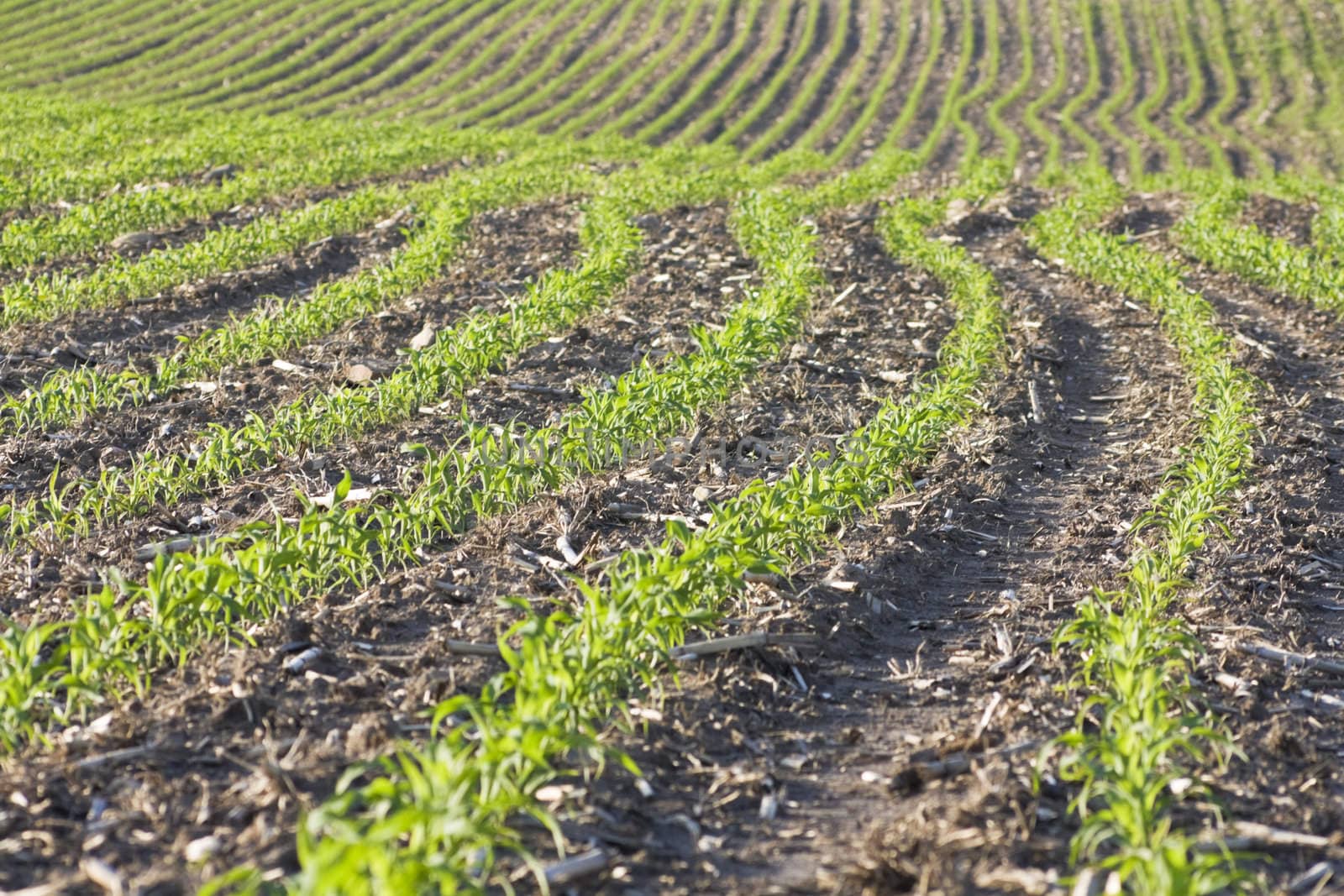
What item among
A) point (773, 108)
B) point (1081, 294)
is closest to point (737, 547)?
point (1081, 294)

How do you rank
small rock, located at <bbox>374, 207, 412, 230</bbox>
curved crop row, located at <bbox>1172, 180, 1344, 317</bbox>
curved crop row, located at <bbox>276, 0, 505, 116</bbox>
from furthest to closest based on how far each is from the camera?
curved crop row, located at <bbox>276, 0, 505, 116</bbox>
small rock, located at <bbox>374, 207, 412, 230</bbox>
curved crop row, located at <bbox>1172, 180, 1344, 317</bbox>

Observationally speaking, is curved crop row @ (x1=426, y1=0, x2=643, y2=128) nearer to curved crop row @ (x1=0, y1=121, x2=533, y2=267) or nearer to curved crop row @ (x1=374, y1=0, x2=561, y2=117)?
curved crop row @ (x1=374, y1=0, x2=561, y2=117)

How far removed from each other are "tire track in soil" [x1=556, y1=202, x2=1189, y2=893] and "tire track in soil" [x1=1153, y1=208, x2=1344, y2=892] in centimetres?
52

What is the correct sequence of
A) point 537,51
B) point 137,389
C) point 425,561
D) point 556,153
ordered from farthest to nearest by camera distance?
1. point 537,51
2. point 556,153
3. point 137,389
4. point 425,561

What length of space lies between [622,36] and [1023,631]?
34.3 meters

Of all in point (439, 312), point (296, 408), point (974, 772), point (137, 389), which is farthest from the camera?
point (439, 312)

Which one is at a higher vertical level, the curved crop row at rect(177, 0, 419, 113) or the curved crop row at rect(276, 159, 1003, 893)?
the curved crop row at rect(177, 0, 419, 113)

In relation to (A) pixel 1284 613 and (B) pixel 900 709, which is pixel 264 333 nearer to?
(B) pixel 900 709

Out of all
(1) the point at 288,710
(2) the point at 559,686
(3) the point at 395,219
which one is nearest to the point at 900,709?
(2) the point at 559,686

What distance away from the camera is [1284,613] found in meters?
5.41

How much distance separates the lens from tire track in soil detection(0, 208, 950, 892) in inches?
140

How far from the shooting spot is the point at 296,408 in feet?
24.8

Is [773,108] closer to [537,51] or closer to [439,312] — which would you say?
[537,51]

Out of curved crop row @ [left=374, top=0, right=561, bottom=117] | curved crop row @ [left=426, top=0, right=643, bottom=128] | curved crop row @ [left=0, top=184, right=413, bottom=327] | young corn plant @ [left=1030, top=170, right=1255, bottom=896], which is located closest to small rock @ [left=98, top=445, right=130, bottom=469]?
curved crop row @ [left=0, top=184, right=413, bottom=327]
